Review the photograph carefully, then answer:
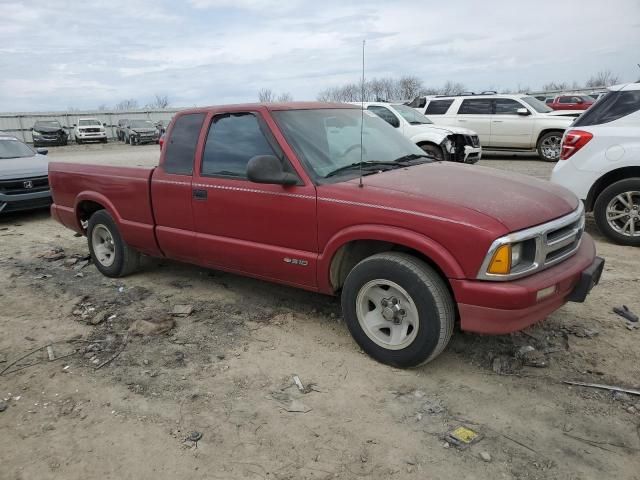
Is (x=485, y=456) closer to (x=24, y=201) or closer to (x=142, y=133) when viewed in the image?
(x=24, y=201)

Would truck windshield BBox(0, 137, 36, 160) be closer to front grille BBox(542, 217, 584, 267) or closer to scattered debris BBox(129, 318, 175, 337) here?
scattered debris BBox(129, 318, 175, 337)

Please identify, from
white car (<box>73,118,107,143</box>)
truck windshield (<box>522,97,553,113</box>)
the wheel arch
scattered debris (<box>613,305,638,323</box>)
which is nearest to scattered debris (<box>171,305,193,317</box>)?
scattered debris (<box>613,305,638,323</box>)

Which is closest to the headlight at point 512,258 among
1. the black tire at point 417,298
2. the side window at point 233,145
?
the black tire at point 417,298

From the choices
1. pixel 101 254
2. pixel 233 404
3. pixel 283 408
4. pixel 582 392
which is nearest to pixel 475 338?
pixel 582 392

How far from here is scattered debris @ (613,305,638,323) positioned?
13.4 ft

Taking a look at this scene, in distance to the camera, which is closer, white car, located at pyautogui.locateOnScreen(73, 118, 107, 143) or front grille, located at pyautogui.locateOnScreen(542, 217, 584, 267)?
front grille, located at pyautogui.locateOnScreen(542, 217, 584, 267)

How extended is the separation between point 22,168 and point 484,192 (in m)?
8.53

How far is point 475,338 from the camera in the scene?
3910mm

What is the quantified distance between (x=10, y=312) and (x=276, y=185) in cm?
289

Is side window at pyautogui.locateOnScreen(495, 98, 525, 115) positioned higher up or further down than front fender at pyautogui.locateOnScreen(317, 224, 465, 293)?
higher up

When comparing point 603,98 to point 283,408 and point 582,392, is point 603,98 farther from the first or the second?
point 283,408

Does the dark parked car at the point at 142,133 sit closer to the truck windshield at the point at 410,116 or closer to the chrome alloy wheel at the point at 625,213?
the truck windshield at the point at 410,116

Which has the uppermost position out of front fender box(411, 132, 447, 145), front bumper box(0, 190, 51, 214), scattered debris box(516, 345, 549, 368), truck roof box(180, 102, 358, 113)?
truck roof box(180, 102, 358, 113)

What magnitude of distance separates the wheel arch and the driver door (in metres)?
4.18
